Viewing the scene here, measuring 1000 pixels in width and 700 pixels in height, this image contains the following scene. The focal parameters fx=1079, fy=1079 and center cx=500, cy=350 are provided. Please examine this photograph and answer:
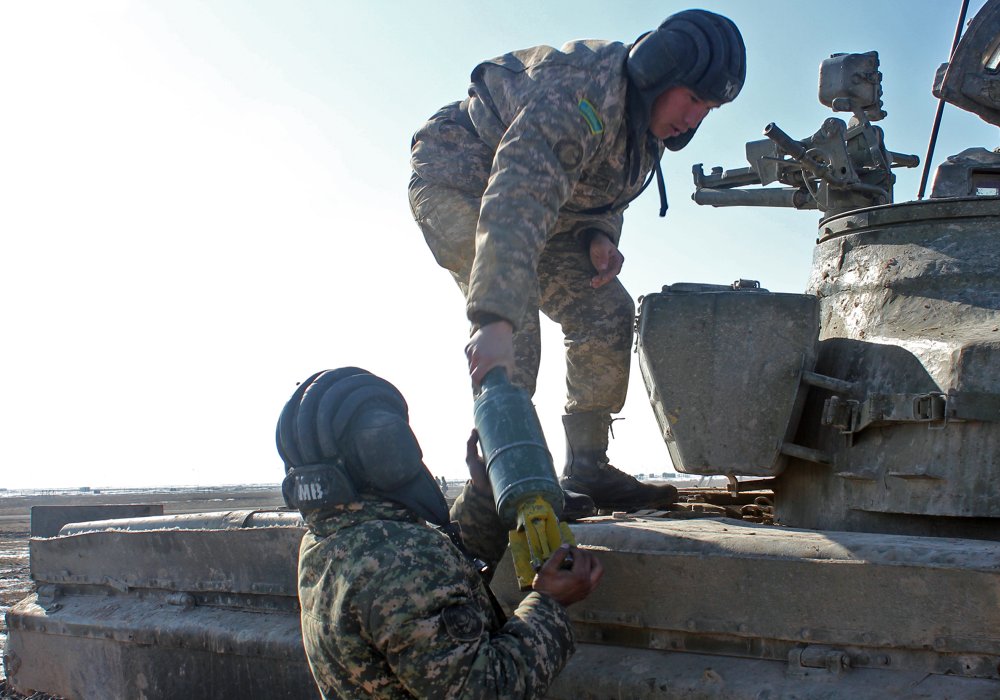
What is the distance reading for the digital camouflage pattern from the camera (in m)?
3.34

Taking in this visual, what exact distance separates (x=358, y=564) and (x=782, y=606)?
1.10m

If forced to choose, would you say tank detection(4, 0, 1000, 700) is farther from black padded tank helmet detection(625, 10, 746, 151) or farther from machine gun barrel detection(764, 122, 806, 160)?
black padded tank helmet detection(625, 10, 746, 151)

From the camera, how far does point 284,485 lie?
272 cm

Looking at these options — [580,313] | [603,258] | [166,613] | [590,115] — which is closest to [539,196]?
[590,115]

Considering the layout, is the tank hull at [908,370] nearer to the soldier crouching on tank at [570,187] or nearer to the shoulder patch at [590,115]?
the soldier crouching on tank at [570,187]

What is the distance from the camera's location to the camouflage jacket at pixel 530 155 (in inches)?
130

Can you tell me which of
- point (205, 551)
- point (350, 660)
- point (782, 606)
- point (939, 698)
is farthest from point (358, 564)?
point (205, 551)

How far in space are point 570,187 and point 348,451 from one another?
52.4 inches

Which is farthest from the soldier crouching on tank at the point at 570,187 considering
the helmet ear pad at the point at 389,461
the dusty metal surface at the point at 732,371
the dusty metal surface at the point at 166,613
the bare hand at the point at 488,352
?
the dusty metal surface at the point at 166,613

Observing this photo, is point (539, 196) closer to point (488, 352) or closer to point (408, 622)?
point (488, 352)

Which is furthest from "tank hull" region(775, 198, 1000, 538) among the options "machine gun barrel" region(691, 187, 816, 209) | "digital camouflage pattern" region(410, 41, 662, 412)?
"machine gun barrel" region(691, 187, 816, 209)

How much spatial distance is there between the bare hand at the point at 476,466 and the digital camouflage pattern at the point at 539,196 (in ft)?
1.26

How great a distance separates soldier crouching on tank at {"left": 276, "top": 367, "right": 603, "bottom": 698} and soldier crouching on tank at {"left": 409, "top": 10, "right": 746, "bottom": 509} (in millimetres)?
462

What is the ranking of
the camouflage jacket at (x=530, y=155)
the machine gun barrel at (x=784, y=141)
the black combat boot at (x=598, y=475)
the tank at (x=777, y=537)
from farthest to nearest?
the machine gun barrel at (x=784, y=141)
the black combat boot at (x=598, y=475)
the camouflage jacket at (x=530, y=155)
the tank at (x=777, y=537)
